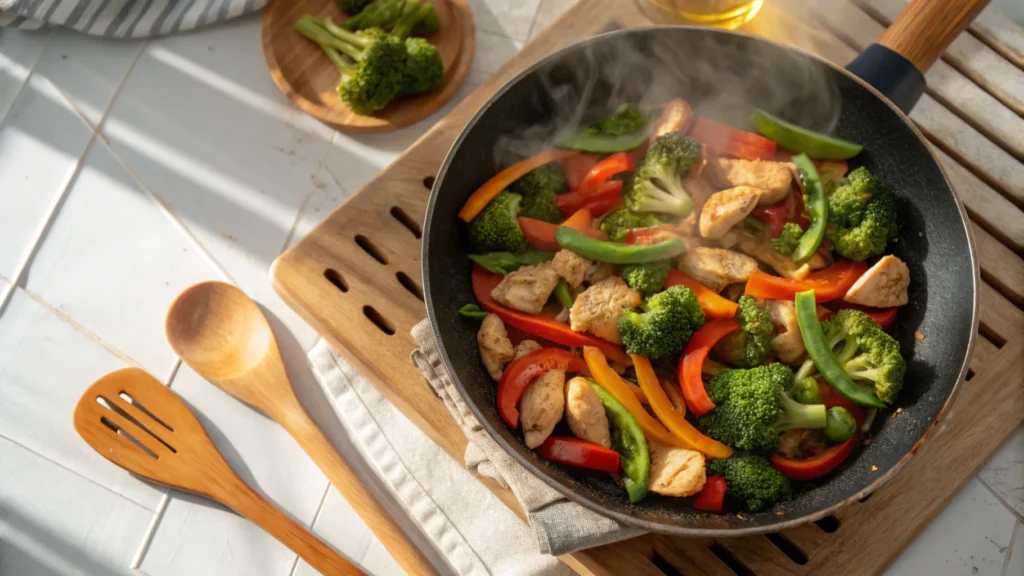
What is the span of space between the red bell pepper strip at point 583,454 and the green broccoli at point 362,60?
134cm

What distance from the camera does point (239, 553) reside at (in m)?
2.32

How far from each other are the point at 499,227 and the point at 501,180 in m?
0.15

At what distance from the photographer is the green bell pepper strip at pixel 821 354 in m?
1.80

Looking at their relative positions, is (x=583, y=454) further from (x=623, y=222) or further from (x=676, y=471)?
(x=623, y=222)

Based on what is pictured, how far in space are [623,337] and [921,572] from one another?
110cm

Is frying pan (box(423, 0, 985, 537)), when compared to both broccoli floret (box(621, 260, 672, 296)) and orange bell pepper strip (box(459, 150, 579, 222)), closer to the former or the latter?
orange bell pepper strip (box(459, 150, 579, 222))

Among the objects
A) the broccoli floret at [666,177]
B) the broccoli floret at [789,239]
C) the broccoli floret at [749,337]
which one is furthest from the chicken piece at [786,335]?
the broccoli floret at [666,177]

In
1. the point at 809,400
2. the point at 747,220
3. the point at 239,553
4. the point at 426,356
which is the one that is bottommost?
the point at 239,553

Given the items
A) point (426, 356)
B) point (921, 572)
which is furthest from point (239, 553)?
point (921, 572)

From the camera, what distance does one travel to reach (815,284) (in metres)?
1.93

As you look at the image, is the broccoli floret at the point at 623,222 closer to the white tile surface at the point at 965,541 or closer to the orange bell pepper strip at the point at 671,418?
the orange bell pepper strip at the point at 671,418

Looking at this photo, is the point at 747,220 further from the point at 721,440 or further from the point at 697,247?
the point at 721,440

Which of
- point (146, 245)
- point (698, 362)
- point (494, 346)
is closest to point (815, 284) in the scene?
point (698, 362)

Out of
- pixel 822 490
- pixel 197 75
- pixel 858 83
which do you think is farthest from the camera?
pixel 197 75
